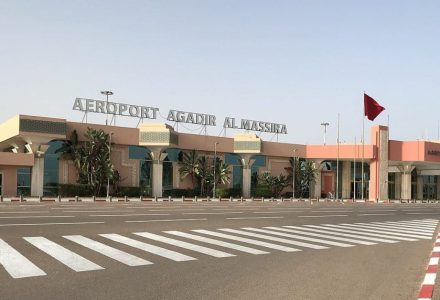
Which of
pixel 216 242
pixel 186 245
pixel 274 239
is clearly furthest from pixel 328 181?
pixel 186 245

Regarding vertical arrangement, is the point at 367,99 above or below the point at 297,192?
above

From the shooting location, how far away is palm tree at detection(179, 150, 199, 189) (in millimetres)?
54375

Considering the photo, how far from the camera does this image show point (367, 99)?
56.2m

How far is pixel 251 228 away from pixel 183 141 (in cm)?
3651

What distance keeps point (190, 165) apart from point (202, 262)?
43.8 meters

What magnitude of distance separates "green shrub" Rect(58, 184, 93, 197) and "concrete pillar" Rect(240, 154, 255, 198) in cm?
2018

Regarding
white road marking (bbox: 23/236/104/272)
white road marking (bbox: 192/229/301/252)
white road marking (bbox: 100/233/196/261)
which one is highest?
white road marking (bbox: 23/236/104/272)

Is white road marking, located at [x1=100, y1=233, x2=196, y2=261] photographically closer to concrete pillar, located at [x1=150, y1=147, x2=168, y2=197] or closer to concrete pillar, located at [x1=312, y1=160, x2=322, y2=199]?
concrete pillar, located at [x1=150, y1=147, x2=168, y2=197]

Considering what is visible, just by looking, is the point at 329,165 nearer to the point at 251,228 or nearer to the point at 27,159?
the point at 27,159

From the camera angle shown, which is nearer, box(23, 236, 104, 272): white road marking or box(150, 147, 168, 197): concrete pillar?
box(23, 236, 104, 272): white road marking

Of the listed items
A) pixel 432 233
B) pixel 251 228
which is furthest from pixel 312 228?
pixel 432 233

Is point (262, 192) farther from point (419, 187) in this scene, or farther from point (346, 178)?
point (419, 187)

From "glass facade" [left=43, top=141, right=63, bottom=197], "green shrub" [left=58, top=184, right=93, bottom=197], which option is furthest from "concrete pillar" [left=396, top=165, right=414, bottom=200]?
"glass facade" [left=43, top=141, right=63, bottom=197]

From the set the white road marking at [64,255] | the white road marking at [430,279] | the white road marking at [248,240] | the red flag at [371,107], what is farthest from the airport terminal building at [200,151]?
the white road marking at [430,279]
